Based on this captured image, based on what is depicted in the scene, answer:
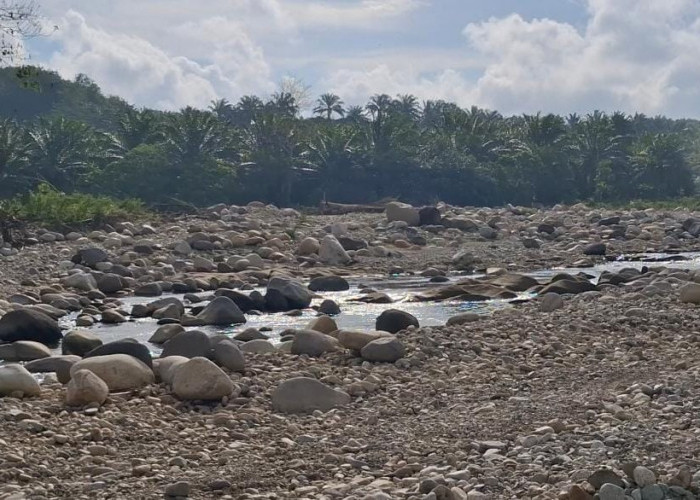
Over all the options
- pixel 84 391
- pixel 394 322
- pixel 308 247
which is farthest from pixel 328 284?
pixel 84 391

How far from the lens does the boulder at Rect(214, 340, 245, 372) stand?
1236 centimetres

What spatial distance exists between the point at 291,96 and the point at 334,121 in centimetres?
677

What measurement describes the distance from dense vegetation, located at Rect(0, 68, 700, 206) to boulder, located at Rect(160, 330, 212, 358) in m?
31.8

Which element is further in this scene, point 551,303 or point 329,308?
point 329,308

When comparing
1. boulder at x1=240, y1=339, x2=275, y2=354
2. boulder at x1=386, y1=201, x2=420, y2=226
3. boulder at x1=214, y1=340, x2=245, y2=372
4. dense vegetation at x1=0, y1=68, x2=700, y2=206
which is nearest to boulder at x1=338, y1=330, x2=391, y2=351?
boulder at x1=240, y1=339, x2=275, y2=354

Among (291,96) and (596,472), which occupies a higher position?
(291,96)

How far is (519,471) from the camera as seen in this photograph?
8.00 metres

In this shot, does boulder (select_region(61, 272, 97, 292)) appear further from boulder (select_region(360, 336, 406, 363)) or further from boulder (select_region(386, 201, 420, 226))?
boulder (select_region(386, 201, 420, 226))

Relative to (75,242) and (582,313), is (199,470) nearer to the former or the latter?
(582,313)

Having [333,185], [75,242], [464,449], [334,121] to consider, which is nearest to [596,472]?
[464,449]

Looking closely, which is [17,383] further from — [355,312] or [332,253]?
[332,253]

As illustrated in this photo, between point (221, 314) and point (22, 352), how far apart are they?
4.90 m

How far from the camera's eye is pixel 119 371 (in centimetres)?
1137

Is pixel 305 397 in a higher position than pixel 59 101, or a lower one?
lower
